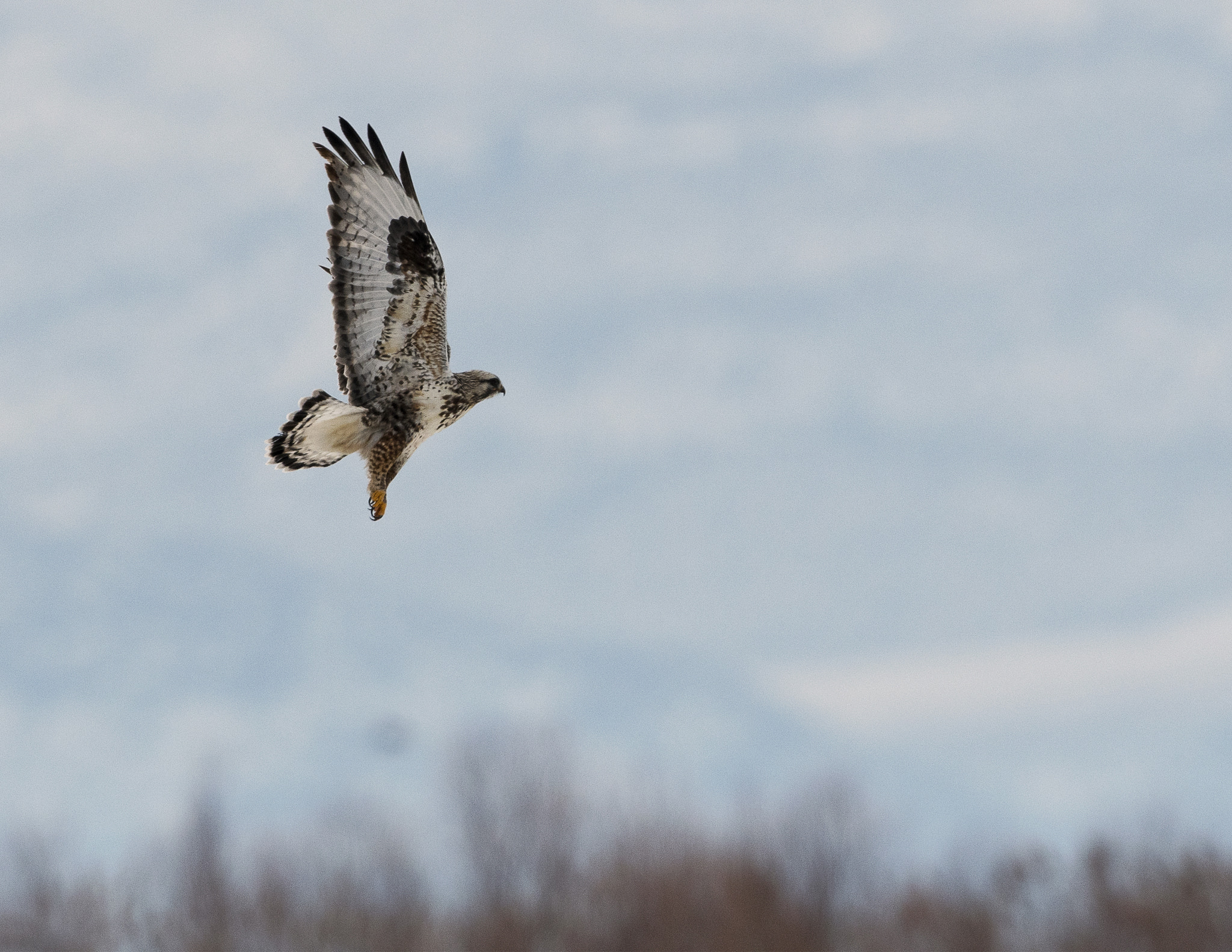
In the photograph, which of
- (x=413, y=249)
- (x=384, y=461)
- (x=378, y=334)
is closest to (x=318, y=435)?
(x=384, y=461)

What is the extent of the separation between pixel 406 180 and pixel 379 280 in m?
0.68

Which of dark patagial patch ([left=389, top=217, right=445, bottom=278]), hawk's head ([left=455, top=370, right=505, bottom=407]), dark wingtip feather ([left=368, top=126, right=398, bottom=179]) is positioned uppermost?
dark wingtip feather ([left=368, top=126, right=398, bottom=179])

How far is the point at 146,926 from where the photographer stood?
54.0 metres

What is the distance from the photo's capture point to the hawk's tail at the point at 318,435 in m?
10.5

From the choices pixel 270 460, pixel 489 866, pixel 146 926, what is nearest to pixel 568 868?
pixel 489 866

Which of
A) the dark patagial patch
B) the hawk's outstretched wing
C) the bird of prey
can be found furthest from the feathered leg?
the dark patagial patch

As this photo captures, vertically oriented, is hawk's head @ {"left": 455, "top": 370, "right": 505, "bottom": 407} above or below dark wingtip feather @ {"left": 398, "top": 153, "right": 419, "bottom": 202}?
below

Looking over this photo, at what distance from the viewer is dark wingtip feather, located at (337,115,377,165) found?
35.4 feet

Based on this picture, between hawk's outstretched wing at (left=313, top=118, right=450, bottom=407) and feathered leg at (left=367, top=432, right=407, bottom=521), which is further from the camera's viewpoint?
hawk's outstretched wing at (left=313, top=118, right=450, bottom=407)

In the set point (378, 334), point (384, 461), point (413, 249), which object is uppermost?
point (413, 249)

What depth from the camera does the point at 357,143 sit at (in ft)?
35.5

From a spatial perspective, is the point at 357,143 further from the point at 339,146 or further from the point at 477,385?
the point at 477,385

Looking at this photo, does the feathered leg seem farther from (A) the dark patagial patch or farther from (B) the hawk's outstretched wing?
(A) the dark patagial patch

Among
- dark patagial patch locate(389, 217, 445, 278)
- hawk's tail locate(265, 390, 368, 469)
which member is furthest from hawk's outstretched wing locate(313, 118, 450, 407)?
hawk's tail locate(265, 390, 368, 469)
